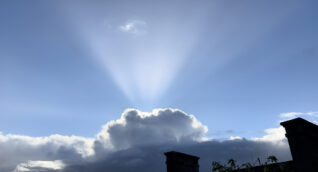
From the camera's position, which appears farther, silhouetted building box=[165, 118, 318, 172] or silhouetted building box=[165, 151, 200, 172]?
silhouetted building box=[165, 151, 200, 172]

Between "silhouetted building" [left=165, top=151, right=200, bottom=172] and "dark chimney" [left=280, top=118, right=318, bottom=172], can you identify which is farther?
"silhouetted building" [left=165, top=151, right=200, bottom=172]

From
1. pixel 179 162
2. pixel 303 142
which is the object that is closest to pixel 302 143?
pixel 303 142

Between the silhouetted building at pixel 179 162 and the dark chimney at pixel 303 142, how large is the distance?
7259 mm

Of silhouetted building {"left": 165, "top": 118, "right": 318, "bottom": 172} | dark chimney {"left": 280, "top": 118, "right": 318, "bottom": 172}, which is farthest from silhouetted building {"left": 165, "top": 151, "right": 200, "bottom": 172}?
dark chimney {"left": 280, "top": 118, "right": 318, "bottom": 172}

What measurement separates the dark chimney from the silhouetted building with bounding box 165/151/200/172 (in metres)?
7.26

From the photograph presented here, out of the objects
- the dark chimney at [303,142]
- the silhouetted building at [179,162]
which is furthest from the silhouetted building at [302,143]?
the silhouetted building at [179,162]

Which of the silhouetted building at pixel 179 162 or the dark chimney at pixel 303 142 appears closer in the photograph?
the dark chimney at pixel 303 142

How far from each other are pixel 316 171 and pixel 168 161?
840 centimetres

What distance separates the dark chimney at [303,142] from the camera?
397 inches

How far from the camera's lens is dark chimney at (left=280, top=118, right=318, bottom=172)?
10085 mm

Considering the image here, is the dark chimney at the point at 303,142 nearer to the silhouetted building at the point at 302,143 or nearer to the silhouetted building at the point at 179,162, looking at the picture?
the silhouetted building at the point at 302,143

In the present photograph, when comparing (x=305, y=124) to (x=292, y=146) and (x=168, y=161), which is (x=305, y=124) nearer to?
(x=292, y=146)

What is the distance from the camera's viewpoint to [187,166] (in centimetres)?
1627

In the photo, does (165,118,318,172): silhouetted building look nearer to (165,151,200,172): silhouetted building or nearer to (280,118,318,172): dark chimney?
(280,118,318,172): dark chimney
